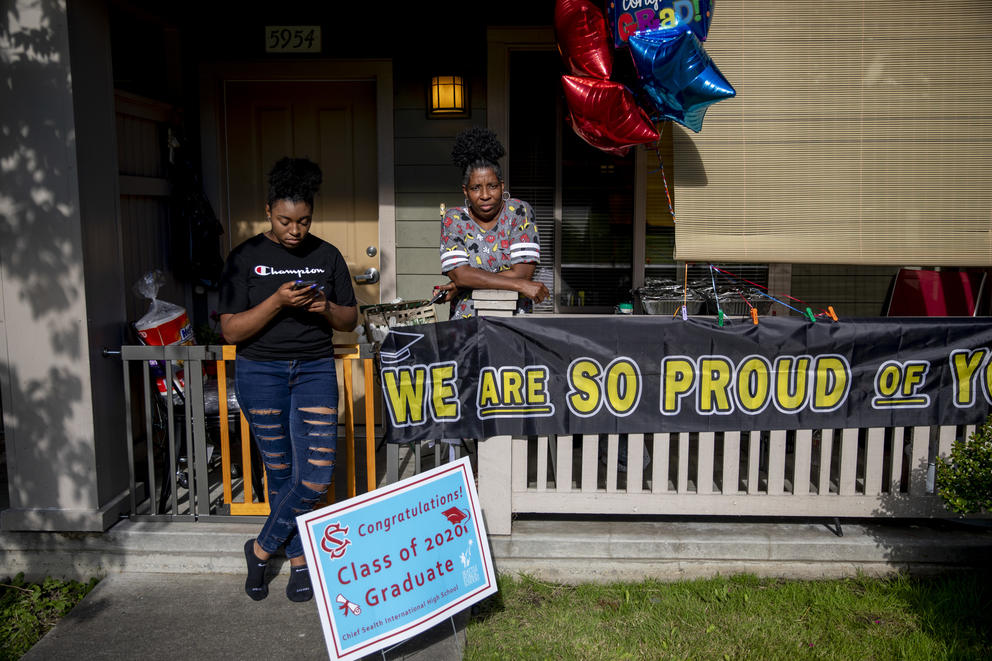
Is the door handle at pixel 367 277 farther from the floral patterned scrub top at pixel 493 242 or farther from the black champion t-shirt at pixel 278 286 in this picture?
the black champion t-shirt at pixel 278 286

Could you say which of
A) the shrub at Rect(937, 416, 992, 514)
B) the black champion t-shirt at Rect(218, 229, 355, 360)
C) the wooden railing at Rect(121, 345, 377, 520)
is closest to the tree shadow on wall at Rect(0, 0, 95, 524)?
the wooden railing at Rect(121, 345, 377, 520)

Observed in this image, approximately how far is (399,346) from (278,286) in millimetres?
633

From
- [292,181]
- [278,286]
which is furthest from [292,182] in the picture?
[278,286]

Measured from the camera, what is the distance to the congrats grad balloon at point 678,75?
3613 millimetres

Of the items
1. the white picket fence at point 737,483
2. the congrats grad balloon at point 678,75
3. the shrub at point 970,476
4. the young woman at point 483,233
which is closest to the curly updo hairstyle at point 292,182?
the young woman at point 483,233

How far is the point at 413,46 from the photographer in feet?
18.1

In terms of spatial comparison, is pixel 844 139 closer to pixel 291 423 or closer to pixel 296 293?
pixel 296 293

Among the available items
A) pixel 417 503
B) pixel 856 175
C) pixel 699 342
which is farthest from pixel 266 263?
pixel 856 175

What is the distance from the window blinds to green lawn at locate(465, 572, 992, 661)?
159cm

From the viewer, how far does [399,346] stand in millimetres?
3691

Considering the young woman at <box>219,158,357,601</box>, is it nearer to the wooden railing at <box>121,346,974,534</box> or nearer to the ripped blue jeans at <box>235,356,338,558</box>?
the ripped blue jeans at <box>235,356,338,558</box>

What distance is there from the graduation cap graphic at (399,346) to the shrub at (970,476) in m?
2.44

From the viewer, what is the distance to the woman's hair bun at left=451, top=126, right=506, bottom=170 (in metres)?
3.88

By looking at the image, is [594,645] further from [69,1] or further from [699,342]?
[69,1]
